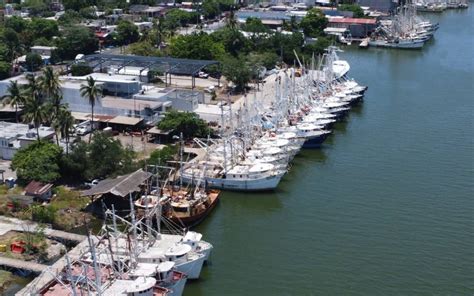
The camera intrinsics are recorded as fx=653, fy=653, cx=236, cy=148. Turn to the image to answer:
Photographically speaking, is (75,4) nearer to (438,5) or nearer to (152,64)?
(152,64)

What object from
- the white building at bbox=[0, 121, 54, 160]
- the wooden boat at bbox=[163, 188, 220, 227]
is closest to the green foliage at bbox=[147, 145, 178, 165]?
the wooden boat at bbox=[163, 188, 220, 227]

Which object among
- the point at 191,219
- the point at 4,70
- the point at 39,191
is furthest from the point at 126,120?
the point at 4,70

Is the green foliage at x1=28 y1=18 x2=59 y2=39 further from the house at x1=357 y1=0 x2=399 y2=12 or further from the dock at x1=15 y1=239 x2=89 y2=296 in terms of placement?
the house at x1=357 y1=0 x2=399 y2=12

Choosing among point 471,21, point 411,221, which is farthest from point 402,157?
point 471,21

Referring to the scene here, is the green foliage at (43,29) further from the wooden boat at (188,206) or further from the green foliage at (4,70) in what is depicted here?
the wooden boat at (188,206)

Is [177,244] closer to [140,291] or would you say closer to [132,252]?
[132,252]
